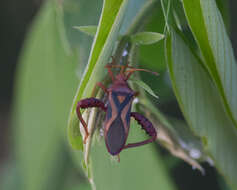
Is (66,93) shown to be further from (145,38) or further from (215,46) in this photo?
(215,46)

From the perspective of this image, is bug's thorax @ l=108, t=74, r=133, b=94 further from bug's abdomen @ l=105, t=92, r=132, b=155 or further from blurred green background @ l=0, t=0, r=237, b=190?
blurred green background @ l=0, t=0, r=237, b=190

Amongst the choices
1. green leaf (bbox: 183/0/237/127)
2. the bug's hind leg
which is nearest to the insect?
the bug's hind leg

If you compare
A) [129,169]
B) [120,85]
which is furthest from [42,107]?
[120,85]

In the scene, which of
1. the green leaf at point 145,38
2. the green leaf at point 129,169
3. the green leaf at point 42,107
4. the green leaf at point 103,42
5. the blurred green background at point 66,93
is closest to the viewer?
the green leaf at point 103,42

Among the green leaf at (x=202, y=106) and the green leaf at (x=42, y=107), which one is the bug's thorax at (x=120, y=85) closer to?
the green leaf at (x=202, y=106)

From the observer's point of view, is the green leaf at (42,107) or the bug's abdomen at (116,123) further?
the green leaf at (42,107)

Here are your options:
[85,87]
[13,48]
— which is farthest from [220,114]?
[13,48]

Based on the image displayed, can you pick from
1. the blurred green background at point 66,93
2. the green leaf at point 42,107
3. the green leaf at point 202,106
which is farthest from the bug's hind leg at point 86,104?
the green leaf at point 42,107
